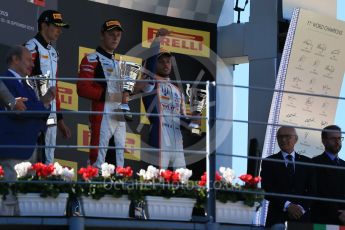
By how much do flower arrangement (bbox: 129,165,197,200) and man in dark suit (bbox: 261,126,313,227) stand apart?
0.87m

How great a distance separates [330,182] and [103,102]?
1.97m

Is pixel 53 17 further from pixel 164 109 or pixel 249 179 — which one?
pixel 249 179

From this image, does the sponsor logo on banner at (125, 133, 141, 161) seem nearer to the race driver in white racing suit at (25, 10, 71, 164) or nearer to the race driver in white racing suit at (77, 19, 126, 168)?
the race driver in white racing suit at (77, 19, 126, 168)

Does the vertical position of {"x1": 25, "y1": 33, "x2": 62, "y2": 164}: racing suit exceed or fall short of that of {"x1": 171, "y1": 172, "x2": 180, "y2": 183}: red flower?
it exceeds it

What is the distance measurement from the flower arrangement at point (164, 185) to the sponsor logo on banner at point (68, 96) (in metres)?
3.16

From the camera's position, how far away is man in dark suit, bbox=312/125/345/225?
1062cm

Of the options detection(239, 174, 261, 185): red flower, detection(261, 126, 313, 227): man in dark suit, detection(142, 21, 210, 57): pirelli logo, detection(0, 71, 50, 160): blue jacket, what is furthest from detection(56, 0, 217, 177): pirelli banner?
detection(239, 174, 261, 185): red flower

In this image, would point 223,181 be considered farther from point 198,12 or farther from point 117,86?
point 198,12

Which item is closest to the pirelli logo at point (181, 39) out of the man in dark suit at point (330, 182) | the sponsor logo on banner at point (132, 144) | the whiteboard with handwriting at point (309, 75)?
the sponsor logo on banner at point (132, 144)

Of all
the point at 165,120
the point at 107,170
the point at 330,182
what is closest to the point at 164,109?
the point at 165,120

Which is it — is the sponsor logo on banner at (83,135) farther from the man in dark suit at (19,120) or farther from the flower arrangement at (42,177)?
the flower arrangement at (42,177)

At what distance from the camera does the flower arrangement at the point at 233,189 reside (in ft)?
32.1

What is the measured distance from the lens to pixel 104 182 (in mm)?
9578

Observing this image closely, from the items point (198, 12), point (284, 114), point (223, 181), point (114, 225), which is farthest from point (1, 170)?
point (198, 12)
